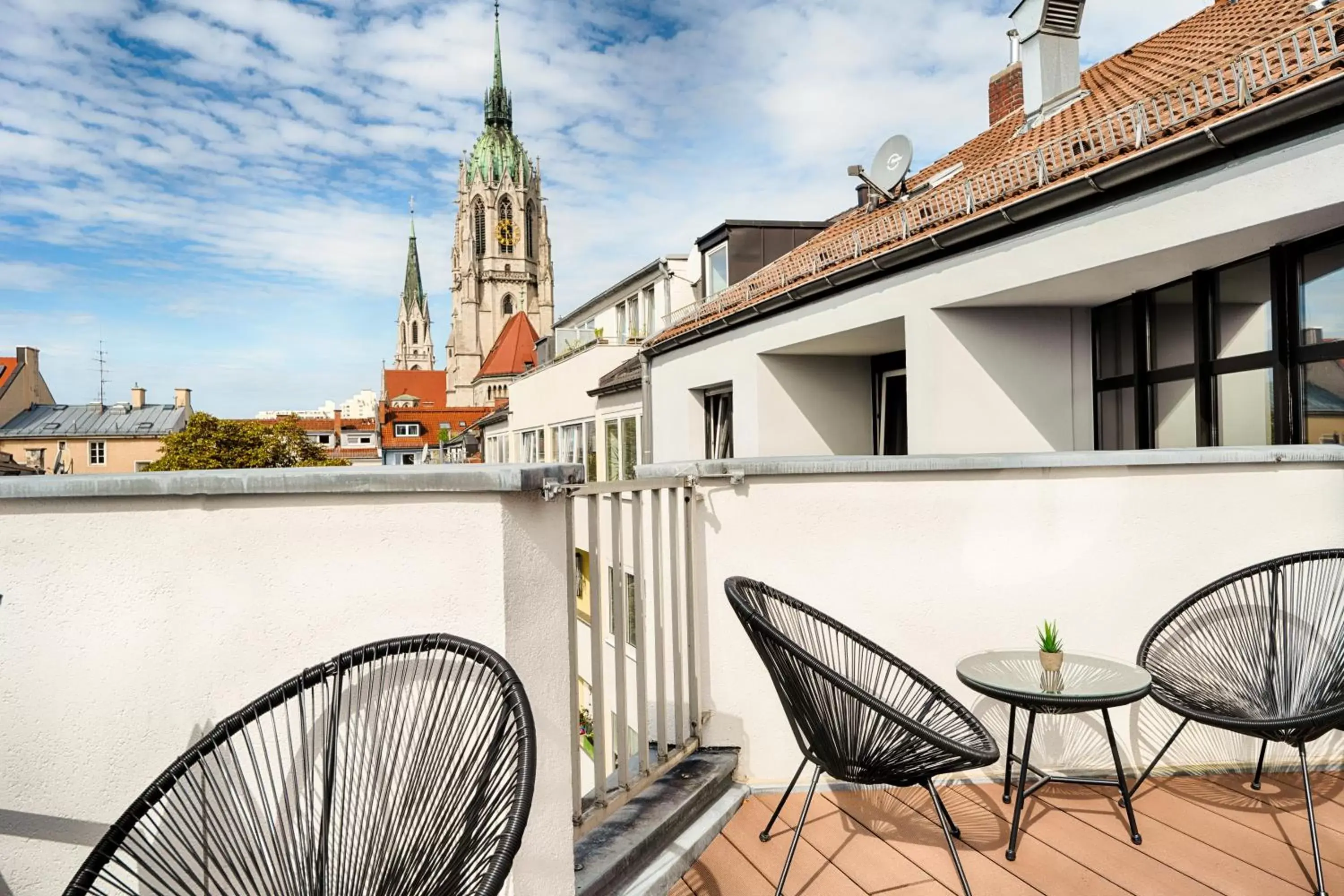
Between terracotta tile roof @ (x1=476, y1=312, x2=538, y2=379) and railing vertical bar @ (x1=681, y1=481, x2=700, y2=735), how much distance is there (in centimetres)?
6672

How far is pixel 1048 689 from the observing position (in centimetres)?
272

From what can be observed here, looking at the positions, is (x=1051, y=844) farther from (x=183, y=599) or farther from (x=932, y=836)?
(x=183, y=599)

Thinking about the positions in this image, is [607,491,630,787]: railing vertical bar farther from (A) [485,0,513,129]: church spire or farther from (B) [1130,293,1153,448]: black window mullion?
(A) [485,0,513,129]: church spire

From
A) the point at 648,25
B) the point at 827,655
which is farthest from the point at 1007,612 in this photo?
the point at 648,25

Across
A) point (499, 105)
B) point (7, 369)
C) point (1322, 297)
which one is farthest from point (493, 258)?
point (1322, 297)

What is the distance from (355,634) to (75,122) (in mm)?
33197

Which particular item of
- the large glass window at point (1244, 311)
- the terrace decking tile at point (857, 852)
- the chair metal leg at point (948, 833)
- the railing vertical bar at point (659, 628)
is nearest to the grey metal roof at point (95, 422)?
the large glass window at point (1244, 311)

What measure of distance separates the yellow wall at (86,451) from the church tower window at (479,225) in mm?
33494

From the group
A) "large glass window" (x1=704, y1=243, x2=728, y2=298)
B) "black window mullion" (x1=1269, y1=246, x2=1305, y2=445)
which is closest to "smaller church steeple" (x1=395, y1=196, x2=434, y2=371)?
"large glass window" (x1=704, y1=243, x2=728, y2=298)

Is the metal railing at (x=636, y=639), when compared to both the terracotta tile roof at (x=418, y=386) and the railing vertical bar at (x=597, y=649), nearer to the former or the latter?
the railing vertical bar at (x=597, y=649)

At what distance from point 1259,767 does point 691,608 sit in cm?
230

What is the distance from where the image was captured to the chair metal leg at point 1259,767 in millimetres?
3070

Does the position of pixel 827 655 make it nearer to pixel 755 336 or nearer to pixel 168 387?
pixel 755 336

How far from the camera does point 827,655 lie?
3.10m
